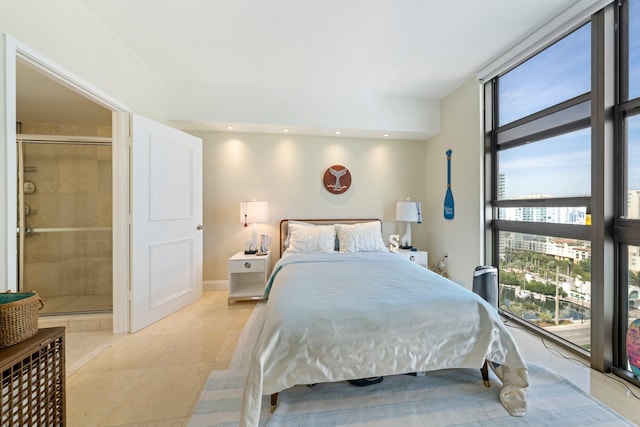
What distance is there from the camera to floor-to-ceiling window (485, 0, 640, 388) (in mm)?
1745

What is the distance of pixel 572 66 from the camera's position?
206cm

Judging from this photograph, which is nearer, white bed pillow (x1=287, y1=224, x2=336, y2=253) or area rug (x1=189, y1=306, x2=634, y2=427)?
area rug (x1=189, y1=306, x2=634, y2=427)

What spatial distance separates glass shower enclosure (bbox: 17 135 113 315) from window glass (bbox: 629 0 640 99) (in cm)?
477

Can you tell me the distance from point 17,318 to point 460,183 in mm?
3809

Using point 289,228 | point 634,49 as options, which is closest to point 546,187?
point 634,49

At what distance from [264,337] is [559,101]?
3.01 metres

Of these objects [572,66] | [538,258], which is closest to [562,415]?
[538,258]

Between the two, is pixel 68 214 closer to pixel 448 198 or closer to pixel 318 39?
pixel 318 39

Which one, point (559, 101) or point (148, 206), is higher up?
point (559, 101)

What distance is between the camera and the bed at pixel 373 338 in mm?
1342

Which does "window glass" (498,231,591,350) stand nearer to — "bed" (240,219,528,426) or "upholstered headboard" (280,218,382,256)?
"bed" (240,219,528,426)

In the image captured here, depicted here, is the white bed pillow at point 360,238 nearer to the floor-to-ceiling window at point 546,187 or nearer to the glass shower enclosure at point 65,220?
the floor-to-ceiling window at point 546,187

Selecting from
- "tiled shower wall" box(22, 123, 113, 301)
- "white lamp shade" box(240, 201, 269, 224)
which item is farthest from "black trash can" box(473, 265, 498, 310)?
"tiled shower wall" box(22, 123, 113, 301)

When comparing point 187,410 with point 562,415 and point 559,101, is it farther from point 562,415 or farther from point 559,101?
point 559,101
